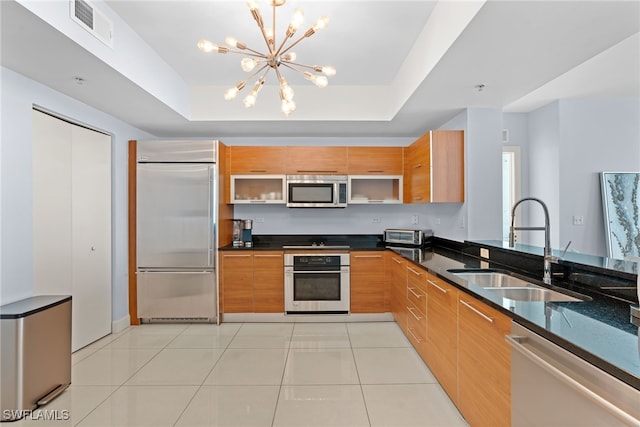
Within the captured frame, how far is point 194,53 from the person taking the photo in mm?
3193

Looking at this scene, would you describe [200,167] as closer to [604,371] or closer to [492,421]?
[492,421]

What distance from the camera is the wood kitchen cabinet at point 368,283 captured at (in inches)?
164

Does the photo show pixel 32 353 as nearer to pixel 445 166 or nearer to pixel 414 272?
pixel 414 272

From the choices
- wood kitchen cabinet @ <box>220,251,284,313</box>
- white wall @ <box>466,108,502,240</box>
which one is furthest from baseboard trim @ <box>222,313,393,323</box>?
white wall @ <box>466,108,502,240</box>

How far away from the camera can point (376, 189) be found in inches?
182

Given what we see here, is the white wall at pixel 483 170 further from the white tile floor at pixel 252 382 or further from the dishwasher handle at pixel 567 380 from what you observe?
the dishwasher handle at pixel 567 380

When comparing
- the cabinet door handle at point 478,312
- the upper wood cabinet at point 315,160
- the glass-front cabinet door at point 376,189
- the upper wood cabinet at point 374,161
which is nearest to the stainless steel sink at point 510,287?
the cabinet door handle at point 478,312

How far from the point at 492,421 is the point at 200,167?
3.56 meters

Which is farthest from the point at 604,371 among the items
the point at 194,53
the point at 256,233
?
the point at 256,233

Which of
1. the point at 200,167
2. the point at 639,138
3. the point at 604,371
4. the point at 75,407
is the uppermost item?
the point at 639,138

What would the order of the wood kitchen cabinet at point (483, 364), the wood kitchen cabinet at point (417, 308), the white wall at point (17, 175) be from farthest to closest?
1. the wood kitchen cabinet at point (417, 308)
2. the white wall at point (17, 175)
3. the wood kitchen cabinet at point (483, 364)

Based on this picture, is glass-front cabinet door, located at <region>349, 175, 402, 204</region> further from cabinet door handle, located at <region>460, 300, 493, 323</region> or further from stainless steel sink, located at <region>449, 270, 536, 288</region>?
cabinet door handle, located at <region>460, 300, 493, 323</region>

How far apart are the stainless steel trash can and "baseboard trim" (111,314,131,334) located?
1242 mm

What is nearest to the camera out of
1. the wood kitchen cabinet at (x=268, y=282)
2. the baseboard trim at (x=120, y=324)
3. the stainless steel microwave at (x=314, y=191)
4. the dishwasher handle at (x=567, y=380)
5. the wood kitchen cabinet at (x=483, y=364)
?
the dishwasher handle at (x=567, y=380)
